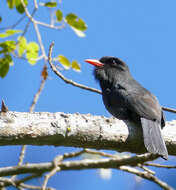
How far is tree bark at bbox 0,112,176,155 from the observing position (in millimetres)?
2736

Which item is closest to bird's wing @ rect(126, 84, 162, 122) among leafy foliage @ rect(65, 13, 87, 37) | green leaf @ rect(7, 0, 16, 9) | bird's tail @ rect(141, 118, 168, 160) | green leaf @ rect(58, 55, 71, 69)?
bird's tail @ rect(141, 118, 168, 160)

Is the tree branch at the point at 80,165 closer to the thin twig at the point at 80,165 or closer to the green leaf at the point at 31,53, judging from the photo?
the thin twig at the point at 80,165

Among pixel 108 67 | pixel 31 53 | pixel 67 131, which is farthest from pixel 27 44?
pixel 108 67

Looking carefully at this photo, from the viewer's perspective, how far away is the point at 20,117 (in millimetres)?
2834

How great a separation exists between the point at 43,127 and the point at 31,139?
0.12m

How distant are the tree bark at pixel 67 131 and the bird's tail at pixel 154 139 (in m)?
0.09

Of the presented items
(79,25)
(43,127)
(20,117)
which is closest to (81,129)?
(43,127)

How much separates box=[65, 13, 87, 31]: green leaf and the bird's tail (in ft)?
3.23

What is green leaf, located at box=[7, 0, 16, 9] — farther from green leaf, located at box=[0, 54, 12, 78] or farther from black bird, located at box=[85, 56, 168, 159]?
black bird, located at box=[85, 56, 168, 159]

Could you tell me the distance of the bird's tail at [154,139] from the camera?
2887 mm

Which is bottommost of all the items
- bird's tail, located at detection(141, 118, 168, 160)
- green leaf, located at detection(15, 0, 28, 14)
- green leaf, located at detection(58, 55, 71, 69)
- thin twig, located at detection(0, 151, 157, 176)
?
thin twig, located at detection(0, 151, 157, 176)

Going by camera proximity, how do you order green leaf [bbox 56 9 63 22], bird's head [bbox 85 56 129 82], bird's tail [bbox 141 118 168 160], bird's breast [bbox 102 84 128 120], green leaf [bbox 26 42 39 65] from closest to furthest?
bird's tail [bbox 141 118 168 160], green leaf [bbox 56 9 63 22], green leaf [bbox 26 42 39 65], bird's breast [bbox 102 84 128 120], bird's head [bbox 85 56 129 82]

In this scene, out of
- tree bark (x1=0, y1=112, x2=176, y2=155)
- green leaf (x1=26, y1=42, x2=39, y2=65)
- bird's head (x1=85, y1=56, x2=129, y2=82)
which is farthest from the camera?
bird's head (x1=85, y1=56, x2=129, y2=82)

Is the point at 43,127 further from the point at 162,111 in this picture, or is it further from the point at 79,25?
the point at 162,111
